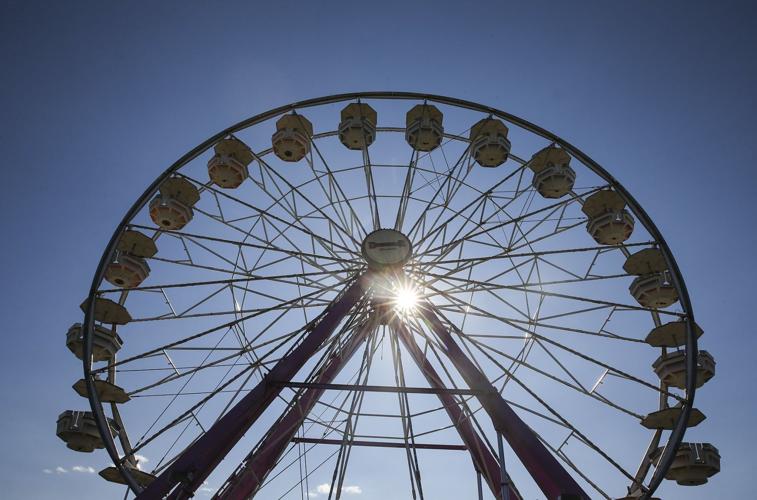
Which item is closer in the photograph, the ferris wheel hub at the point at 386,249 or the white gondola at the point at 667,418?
the white gondola at the point at 667,418

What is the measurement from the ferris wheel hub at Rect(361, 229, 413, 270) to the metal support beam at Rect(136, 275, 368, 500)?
2210 mm

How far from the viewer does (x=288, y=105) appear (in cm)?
1336

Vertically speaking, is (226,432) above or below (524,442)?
below

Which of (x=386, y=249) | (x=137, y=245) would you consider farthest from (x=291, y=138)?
(x=137, y=245)

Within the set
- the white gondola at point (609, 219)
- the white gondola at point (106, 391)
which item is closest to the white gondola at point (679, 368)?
the white gondola at point (609, 219)

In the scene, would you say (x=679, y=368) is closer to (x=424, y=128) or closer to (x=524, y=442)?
(x=524, y=442)

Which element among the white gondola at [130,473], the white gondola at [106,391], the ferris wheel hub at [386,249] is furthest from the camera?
the ferris wheel hub at [386,249]

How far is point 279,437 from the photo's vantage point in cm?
1077

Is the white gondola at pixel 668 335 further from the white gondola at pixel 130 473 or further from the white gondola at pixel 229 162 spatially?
the white gondola at pixel 130 473

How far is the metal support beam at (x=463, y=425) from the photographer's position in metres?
10.5

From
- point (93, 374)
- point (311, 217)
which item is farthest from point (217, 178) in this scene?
point (93, 374)

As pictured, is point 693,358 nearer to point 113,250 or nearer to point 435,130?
point 435,130

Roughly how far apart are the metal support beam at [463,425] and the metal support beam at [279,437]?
1021 mm

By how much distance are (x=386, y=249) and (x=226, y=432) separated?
586 centimetres
